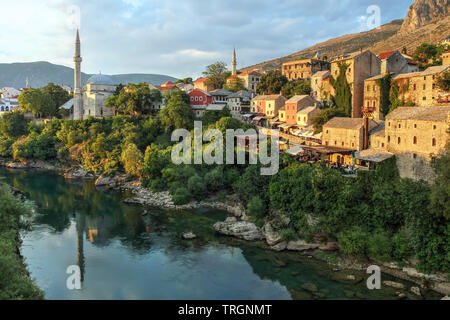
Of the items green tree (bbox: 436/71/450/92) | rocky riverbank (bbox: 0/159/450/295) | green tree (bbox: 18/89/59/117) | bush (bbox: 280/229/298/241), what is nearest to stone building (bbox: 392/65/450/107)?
green tree (bbox: 436/71/450/92)

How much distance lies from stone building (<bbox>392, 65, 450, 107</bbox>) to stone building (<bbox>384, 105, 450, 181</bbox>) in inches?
147

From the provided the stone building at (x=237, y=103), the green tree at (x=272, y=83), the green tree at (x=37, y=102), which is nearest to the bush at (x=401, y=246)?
the stone building at (x=237, y=103)

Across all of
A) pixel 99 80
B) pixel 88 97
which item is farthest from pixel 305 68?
pixel 88 97

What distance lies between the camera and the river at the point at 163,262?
49.7 ft

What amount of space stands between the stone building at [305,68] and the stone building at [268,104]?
854 centimetres

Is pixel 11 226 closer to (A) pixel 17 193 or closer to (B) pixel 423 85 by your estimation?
A: (A) pixel 17 193

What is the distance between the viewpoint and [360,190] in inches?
779

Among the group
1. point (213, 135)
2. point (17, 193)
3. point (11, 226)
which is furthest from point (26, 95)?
point (11, 226)

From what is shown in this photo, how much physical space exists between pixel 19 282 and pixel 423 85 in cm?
2599

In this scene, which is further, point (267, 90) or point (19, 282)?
point (267, 90)

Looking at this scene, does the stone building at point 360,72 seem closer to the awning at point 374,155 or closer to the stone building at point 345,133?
the stone building at point 345,133

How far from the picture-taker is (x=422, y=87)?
2453 centimetres

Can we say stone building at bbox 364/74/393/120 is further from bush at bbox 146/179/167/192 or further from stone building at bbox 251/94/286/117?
bush at bbox 146/179/167/192

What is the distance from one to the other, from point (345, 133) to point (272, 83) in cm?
1934
